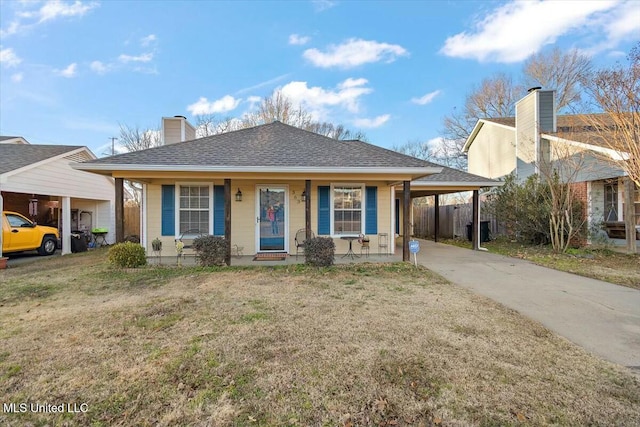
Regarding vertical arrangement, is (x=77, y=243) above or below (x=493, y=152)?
below

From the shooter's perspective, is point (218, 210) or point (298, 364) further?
point (218, 210)

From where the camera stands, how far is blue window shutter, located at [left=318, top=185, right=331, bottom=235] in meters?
9.73

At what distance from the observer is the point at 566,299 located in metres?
5.30

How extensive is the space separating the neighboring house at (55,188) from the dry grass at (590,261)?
1382 cm

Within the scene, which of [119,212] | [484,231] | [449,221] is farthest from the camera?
[449,221]

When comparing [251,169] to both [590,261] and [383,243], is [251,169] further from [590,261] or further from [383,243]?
[590,261]

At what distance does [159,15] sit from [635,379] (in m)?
14.0

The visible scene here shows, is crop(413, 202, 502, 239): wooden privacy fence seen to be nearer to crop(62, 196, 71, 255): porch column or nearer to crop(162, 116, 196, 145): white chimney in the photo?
crop(162, 116, 196, 145): white chimney

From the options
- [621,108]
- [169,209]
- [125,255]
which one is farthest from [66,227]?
[621,108]

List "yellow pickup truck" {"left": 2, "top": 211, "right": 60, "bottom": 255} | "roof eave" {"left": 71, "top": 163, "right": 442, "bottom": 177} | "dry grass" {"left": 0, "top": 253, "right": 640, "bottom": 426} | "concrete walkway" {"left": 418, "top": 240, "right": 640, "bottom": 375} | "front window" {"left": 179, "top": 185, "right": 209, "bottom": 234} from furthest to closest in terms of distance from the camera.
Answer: "yellow pickup truck" {"left": 2, "top": 211, "right": 60, "bottom": 255}
"front window" {"left": 179, "top": 185, "right": 209, "bottom": 234}
"roof eave" {"left": 71, "top": 163, "right": 442, "bottom": 177}
"concrete walkway" {"left": 418, "top": 240, "right": 640, "bottom": 375}
"dry grass" {"left": 0, "top": 253, "right": 640, "bottom": 426}

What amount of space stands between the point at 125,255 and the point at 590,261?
12.3 meters

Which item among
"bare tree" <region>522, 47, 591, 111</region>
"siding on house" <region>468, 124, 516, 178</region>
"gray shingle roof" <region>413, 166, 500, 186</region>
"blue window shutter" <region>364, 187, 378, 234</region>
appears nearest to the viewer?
"blue window shutter" <region>364, 187, 378, 234</region>

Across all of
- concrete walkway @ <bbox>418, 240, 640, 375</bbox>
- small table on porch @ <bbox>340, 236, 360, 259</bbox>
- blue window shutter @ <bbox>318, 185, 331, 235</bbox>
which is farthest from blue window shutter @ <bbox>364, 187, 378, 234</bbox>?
concrete walkway @ <bbox>418, 240, 640, 375</bbox>

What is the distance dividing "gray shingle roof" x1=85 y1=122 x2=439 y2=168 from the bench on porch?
752 centimetres
